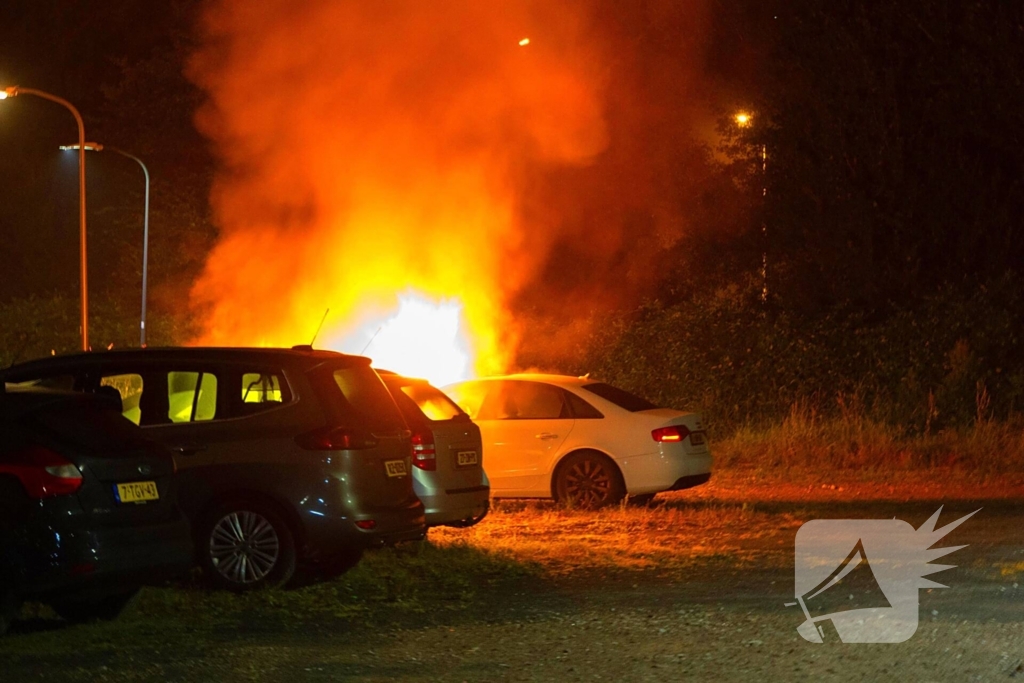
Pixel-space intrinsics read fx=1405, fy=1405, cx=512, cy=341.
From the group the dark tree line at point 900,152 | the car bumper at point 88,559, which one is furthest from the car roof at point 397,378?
the dark tree line at point 900,152

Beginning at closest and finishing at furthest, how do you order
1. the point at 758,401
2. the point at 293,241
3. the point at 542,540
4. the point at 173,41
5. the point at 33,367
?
the point at 33,367 → the point at 542,540 → the point at 293,241 → the point at 758,401 → the point at 173,41

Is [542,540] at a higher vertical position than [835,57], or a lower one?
lower

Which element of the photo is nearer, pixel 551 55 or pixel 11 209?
pixel 551 55

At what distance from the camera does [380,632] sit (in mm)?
8297

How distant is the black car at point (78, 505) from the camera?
7.60m

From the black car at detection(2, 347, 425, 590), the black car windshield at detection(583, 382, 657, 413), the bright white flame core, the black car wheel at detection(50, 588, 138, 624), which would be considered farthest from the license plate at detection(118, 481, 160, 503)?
the bright white flame core

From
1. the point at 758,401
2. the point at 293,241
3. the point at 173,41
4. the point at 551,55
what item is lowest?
the point at 758,401

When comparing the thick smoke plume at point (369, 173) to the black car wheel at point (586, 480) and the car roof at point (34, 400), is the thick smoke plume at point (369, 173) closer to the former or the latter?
the black car wheel at point (586, 480)

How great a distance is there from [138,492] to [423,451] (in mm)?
3348

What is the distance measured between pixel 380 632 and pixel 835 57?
73.2 ft

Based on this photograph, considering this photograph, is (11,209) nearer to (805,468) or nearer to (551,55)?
(551,55)

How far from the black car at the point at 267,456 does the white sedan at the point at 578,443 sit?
4888 millimetres

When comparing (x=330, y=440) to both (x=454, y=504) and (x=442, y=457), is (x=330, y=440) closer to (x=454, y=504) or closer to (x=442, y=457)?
(x=442, y=457)

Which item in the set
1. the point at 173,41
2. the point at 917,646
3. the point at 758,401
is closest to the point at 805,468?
the point at 758,401
